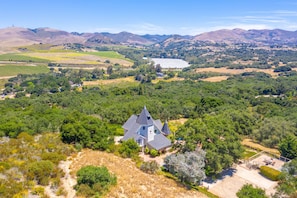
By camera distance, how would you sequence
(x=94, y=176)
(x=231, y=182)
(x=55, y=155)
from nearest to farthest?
(x=94, y=176) < (x=55, y=155) < (x=231, y=182)

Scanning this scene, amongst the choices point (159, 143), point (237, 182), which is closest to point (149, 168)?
point (159, 143)

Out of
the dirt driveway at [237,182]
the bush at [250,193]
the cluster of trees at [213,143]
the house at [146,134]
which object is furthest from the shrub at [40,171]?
the bush at [250,193]

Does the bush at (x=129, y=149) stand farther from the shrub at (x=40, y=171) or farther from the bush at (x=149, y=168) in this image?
the shrub at (x=40, y=171)

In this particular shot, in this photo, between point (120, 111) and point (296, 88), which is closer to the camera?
point (120, 111)

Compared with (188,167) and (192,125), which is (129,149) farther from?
(188,167)

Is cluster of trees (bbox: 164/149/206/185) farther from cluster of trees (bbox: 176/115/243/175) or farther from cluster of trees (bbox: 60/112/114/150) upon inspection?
cluster of trees (bbox: 60/112/114/150)

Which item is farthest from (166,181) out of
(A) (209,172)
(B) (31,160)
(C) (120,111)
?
(C) (120,111)

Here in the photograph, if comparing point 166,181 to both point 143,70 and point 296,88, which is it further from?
point 143,70
